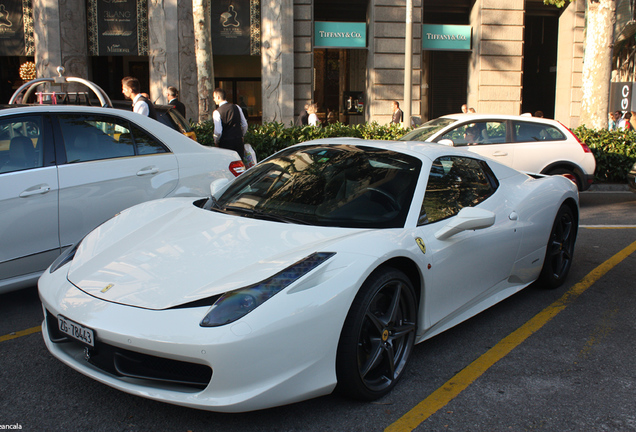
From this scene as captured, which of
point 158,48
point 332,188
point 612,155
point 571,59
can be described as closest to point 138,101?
point 332,188

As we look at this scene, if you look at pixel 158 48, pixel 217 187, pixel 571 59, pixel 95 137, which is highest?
pixel 571 59

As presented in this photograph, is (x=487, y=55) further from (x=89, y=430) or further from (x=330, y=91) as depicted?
(x=89, y=430)

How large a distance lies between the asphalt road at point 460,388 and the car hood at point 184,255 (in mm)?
616

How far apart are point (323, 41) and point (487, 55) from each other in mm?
5791

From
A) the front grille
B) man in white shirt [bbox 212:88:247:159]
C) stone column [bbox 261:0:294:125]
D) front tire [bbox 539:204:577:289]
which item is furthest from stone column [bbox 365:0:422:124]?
the front grille

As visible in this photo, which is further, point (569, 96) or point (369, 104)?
point (569, 96)

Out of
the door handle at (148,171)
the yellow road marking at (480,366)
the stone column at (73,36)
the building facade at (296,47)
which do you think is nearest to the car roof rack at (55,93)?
the door handle at (148,171)

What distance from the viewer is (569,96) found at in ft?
71.9

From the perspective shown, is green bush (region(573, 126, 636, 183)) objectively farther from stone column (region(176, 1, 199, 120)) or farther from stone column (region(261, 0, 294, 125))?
stone column (region(176, 1, 199, 120))

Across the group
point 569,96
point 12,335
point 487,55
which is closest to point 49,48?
point 487,55

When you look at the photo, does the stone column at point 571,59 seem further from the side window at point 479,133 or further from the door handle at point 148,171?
the door handle at point 148,171

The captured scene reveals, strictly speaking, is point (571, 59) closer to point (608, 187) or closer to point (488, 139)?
point (608, 187)

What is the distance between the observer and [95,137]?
16.5 feet

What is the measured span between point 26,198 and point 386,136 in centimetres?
931
